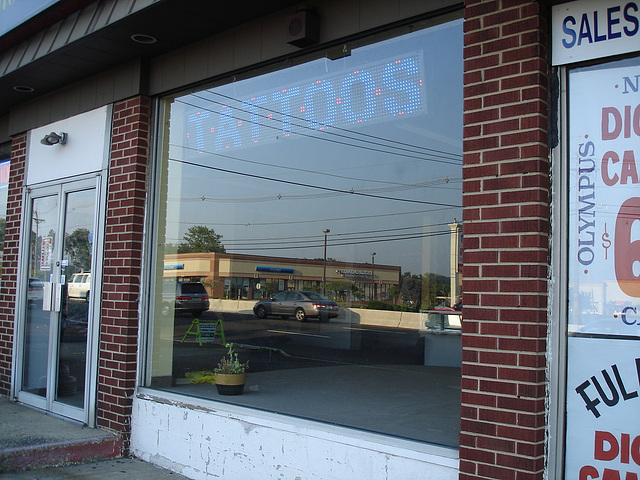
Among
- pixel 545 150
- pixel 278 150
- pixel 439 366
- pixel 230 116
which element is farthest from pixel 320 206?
pixel 545 150

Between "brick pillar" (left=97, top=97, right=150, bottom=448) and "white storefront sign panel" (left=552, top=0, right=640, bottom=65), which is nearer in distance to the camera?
"white storefront sign panel" (left=552, top=0, right=640, bottom=65)

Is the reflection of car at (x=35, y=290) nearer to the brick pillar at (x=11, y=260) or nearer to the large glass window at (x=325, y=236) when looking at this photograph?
the brick pillar at (x=11, y=260)

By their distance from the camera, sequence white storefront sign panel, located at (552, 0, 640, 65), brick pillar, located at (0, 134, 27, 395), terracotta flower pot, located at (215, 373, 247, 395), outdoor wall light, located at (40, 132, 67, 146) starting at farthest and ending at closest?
brick pillar, located at (0, 134, 27, 395), outdoor wall light, located at (40, 132, 67, 146), terracotta flower pot, located at (215, 373, 247, 395), white storefront sign panel, located at (552, 0, 640, 65)

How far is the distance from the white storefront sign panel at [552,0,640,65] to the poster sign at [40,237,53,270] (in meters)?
5.83

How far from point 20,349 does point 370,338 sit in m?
10.4

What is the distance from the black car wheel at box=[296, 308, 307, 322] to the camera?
18.4 metres

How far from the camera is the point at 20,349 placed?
7.27m

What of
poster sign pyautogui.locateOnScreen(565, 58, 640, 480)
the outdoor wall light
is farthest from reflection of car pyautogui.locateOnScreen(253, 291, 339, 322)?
poster sign pyautogui.locateOnScreen(565, 58, 640, 480)

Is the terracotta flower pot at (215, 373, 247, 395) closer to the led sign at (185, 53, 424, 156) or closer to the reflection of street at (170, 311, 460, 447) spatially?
the reflection of street at (170, 311, 460, 447)

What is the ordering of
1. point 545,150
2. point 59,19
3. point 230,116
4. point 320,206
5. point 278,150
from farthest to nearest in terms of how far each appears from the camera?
point 320,206 → point 278,150 → point 230,116 → point 59,19 → point 545,150

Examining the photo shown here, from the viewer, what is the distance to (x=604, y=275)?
3227 mm

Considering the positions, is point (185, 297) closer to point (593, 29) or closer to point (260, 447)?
point (260, 447)

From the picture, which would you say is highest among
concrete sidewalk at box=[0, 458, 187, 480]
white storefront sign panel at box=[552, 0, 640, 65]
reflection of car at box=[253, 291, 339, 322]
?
white storefront sign panel at box=[552, 0, 640, 65]

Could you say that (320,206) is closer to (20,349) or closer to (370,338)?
(370,338)
